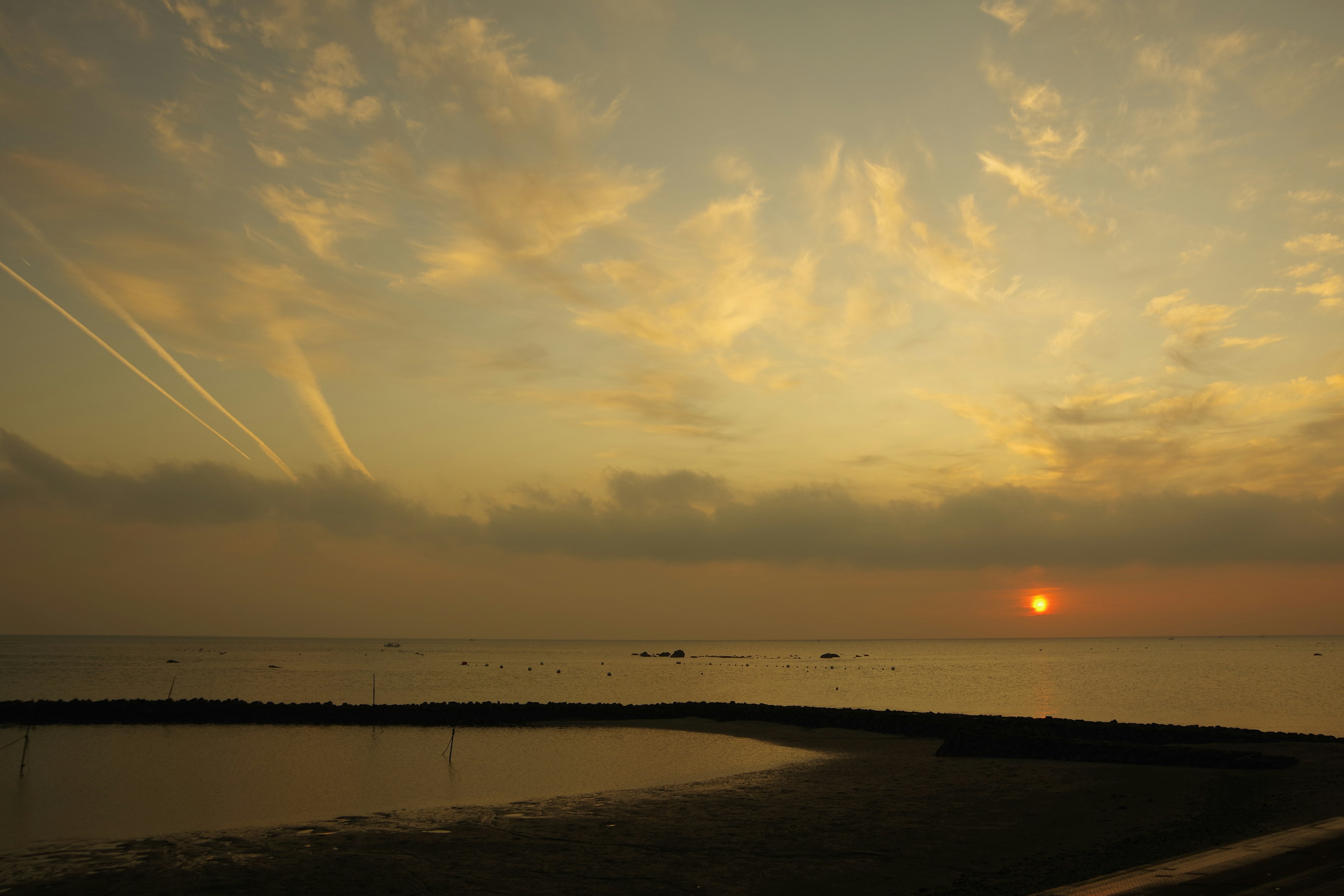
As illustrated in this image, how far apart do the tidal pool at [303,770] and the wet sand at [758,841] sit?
9.39 feet

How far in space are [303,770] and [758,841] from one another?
71.8 ft

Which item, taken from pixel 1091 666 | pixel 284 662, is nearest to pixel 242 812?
pixel 284 662

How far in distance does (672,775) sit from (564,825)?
1186 centimetres

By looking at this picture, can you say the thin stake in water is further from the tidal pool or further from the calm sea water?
the calm sea water

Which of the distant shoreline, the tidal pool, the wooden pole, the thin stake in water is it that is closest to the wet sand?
the distant shoreline

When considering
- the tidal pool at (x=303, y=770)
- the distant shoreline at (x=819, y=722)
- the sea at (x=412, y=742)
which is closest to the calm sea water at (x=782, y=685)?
the sea at (x=412, y=742)

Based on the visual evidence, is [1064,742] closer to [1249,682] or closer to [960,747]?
[960,747]

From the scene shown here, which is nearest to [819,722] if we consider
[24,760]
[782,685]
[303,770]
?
[303,770]

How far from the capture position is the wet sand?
16.2 m

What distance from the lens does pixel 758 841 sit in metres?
19.7

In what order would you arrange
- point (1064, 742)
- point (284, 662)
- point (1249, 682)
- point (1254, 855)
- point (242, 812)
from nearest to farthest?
1. point (1254, 855)
2. point (242, 812)
3. point (1064, 742)
4. point (1249, 682)
5. point (284, 662)

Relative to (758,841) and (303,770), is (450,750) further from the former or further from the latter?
Result: (758,841)

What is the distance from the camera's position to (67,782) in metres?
29.6

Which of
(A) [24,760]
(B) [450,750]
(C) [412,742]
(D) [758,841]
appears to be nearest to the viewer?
(D) [758,841]
